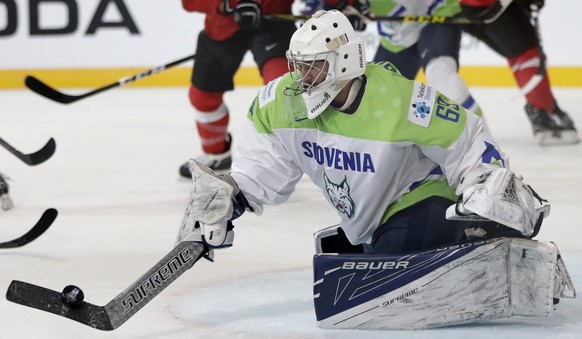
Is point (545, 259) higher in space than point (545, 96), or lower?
higher

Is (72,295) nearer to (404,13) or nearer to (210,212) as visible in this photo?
(210,212)

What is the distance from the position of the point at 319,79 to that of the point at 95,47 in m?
5.56

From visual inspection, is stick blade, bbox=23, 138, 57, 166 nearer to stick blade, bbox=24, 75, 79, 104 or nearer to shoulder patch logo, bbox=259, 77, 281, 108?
stick blade, bbox=24, 75, 79, 104

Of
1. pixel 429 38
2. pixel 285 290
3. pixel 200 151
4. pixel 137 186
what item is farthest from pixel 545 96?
pixel 285 290

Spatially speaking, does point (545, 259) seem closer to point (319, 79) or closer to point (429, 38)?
point (319, 79)

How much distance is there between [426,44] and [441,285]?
2733 mm

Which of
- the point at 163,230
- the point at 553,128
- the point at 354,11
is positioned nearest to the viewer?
the point at 163,230

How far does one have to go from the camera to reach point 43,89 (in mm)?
4648

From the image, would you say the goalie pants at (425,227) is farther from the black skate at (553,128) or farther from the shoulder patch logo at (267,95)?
the black skate at (553,128)

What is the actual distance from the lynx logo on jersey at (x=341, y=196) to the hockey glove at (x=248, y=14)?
1.86m

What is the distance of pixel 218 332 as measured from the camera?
2.97 m

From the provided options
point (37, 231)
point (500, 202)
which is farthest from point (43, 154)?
point (500, 202)

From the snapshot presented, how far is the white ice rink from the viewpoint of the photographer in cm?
303

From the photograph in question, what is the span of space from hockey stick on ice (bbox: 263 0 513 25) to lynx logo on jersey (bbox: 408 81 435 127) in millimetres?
1954
